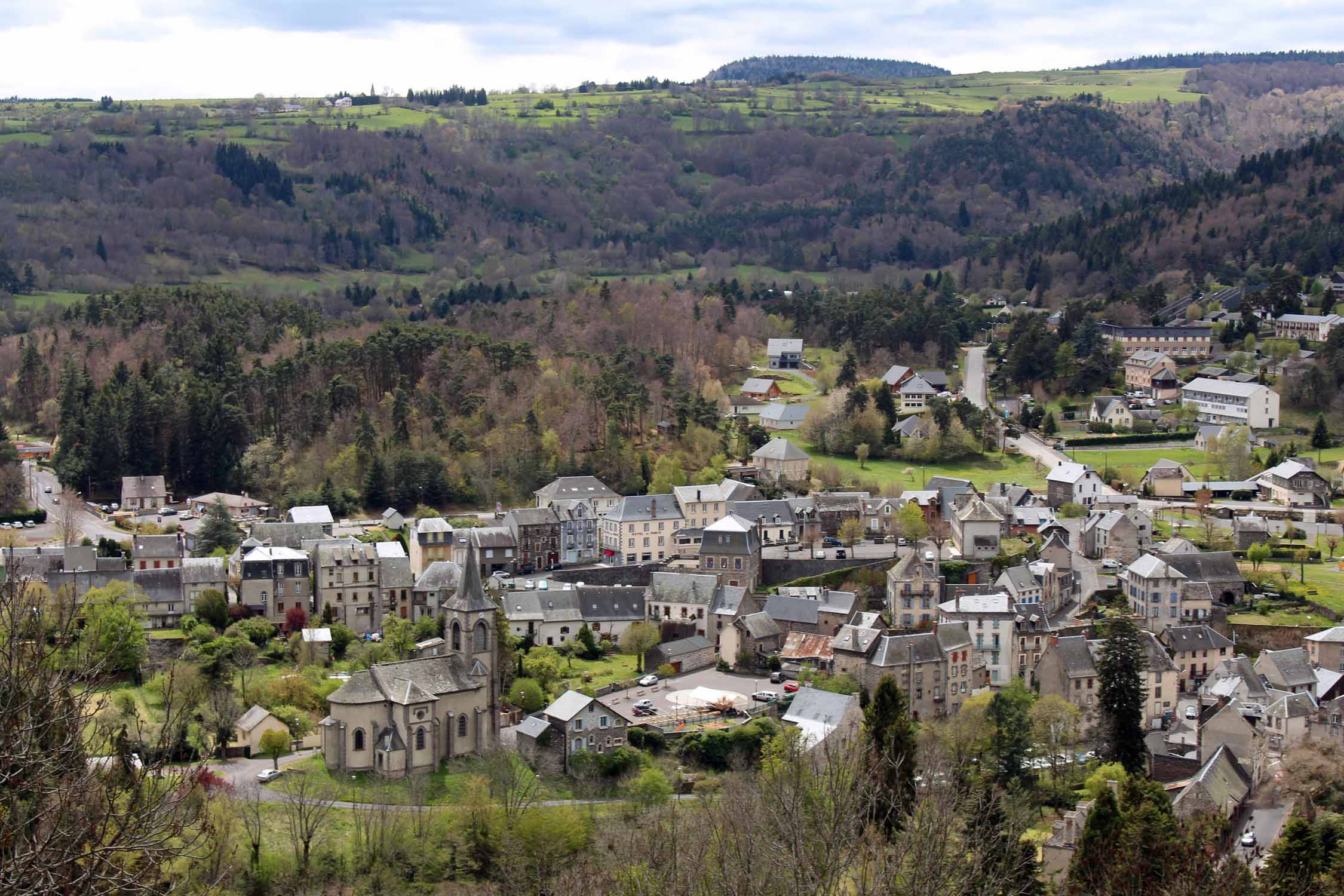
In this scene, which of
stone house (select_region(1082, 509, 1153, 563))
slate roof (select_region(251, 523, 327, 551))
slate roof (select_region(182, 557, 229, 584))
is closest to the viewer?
slate roof (select_region(182, 557, 229, 584))

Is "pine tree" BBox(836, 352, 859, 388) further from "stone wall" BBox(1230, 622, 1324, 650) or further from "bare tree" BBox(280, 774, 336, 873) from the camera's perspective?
"bare tree" BBox(280, 774, 336, 873)

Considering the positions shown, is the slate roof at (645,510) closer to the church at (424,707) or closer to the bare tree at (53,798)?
the church at (424,707)

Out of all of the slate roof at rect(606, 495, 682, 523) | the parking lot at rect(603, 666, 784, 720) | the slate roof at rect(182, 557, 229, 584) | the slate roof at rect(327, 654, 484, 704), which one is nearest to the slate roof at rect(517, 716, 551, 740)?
the slate roof at rect(327, 654, 484, 704)

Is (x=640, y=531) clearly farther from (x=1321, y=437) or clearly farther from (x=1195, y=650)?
(x=1321, y=437)

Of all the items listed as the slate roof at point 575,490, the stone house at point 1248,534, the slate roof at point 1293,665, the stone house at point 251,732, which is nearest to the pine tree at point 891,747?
the slate roof at point 1293,665

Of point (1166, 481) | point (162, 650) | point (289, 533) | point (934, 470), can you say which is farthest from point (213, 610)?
point (1166, 481)

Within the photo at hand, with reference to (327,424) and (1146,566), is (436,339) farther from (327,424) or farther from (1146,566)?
(1146,566)
